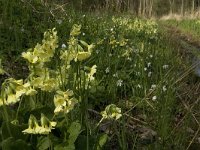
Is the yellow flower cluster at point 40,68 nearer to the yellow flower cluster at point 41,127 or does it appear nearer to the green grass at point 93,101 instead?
the green grass at point 93,101

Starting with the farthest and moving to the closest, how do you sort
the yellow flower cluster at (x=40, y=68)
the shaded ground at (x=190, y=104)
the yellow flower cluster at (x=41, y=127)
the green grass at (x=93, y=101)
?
the shaded ground at (x=190, y=104) < the green grass at (x=93, y=101) < the yellow flower cluster at (x=40, y=68) < the yellow flower cluster at (x=41, y=127)

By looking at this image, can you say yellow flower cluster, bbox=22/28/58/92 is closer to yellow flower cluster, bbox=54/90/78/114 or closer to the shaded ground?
yellow flower cluster, bbox=54/90/78/114

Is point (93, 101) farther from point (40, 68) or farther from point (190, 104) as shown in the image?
point (40, 68)

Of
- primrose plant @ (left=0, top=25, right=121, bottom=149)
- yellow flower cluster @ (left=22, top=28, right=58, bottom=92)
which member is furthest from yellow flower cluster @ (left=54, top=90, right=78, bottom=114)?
yellow flower cluster @ (left=22, top=28, right=58, bottom=92)

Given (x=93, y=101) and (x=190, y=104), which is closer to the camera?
(x=190, y=104)

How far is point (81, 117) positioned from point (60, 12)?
4870 mm

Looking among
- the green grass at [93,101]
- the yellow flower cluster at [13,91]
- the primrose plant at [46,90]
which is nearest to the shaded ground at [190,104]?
the green grass at [93,101]

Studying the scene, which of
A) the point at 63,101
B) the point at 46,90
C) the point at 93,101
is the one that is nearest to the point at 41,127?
the point at 63,101

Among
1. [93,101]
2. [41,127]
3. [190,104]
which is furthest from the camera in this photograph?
[93,101]

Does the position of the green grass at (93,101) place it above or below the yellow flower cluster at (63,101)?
below

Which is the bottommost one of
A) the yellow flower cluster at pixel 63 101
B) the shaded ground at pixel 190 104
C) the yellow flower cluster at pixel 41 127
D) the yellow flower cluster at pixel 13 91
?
the shaded ground at pixel 190 104

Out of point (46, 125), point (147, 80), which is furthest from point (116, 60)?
point (46, 125)

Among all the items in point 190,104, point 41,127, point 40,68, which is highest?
point 40,68

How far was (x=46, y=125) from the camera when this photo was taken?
1606mm
